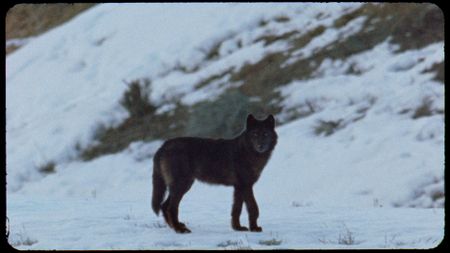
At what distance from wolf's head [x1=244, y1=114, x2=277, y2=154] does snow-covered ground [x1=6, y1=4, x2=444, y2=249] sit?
83cm

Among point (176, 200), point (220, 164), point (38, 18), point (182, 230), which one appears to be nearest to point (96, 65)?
point (38, 18)

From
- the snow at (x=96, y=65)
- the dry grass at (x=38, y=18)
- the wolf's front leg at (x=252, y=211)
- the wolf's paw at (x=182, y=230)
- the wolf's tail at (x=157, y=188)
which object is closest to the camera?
the wolf's paw at (x=182, y=230)

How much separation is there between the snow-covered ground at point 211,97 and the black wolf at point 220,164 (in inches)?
11.6

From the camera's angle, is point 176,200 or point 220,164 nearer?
point 176,200

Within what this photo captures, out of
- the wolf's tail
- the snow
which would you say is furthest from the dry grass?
the wolf's tail

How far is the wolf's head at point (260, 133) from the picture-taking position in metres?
7.28

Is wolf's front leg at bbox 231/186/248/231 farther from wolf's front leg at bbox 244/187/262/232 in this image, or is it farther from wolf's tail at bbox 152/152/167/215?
wolf's tail at bbox 152/152/167/215

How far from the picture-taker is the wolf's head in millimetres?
7281

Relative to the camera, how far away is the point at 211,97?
782 inches

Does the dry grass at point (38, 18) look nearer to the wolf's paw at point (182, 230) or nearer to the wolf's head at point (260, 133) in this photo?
the wolf's head at point (260, 133)

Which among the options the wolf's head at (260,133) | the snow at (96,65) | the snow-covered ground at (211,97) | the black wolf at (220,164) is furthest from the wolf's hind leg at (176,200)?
the snow at (96,65)

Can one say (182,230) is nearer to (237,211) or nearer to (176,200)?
(176,200)

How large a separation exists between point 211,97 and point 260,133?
12613mm

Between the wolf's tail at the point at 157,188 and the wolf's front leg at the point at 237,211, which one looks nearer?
the wolf's front leg at the point at 237,211
